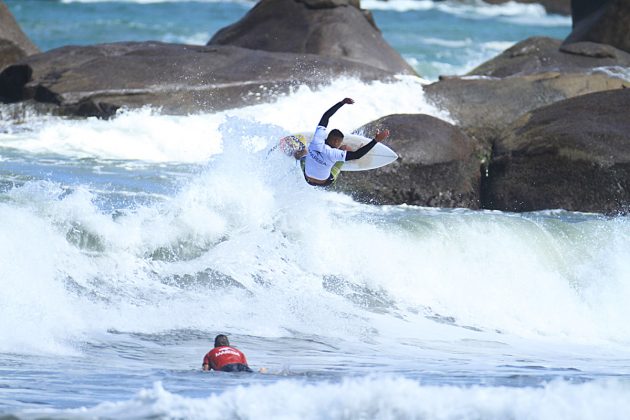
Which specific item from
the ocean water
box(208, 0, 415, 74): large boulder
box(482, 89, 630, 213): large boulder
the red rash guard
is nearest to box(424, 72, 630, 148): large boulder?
box(482, 89, 630, 213): large boulder

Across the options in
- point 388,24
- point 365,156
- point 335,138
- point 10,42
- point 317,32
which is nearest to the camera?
point 335,138

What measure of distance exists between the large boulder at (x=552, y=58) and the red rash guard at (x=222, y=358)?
39.5 ft

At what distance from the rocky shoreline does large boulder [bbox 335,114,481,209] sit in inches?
0.6

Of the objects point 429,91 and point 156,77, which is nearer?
point 156,77

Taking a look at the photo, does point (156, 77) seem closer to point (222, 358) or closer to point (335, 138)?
point (335, 138)

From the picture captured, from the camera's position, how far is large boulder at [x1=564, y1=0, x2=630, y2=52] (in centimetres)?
2280

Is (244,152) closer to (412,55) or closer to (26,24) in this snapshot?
(412,55)

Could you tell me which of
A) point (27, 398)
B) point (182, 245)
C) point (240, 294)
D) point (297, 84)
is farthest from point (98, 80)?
point (27, 398)

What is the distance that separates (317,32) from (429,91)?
131 inches

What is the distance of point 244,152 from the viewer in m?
15.1

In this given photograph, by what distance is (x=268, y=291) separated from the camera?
12.2 metres

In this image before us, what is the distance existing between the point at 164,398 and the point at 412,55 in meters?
28.1

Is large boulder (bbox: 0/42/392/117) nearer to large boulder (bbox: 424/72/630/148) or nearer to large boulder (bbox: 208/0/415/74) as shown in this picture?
large boulder (bbox: 208/0/415/74)

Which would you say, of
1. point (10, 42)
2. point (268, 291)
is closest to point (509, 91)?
point (268, 291)
